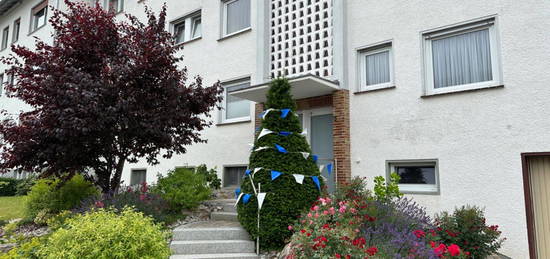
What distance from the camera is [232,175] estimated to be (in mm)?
10805

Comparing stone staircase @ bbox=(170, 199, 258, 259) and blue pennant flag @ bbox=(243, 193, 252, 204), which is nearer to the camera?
stone staircase @ bbox=(170, 199, 258, 259)

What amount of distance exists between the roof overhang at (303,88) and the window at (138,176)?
5.84m

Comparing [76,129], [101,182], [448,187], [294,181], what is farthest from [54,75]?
[448,187]

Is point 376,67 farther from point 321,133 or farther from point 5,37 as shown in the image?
point 5,37

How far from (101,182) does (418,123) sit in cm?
678

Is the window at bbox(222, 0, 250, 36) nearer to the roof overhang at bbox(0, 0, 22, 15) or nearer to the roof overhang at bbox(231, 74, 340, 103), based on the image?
the roof overhang at bbox(231, 74, 340, 103)

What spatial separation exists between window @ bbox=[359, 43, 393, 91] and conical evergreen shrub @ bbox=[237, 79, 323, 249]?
8.73ft

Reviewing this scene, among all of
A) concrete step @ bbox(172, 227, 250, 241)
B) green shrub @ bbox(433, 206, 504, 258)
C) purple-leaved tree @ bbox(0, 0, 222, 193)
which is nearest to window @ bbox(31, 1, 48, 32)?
purple-leaved tree @ bbox(0, 0, 222, 193)

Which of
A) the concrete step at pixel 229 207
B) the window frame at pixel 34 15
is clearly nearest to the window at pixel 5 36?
the window frame at pixel 34 15

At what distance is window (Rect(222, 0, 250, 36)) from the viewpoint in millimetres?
11430

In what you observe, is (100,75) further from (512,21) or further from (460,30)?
(512,21)

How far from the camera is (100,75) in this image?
7203mm

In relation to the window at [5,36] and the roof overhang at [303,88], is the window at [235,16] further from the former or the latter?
the window at [5,36]

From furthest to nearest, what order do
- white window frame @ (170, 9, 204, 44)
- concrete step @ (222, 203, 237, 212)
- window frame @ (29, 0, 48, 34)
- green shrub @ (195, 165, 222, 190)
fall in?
window frame @ (29, 0, 48, 34) < white window frame @ (170, 9, 204, 44) < green shrub @ (195, 165, 222, 190) < concrete step @ (222, 203, 237, 212)
